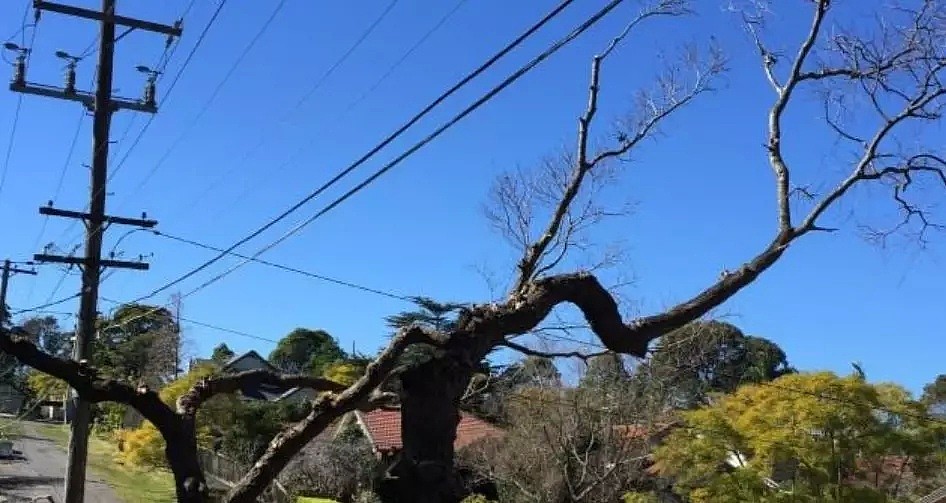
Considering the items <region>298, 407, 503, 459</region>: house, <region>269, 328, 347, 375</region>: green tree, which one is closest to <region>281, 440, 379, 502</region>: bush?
<region>298, 407, 503, 459</region>: house

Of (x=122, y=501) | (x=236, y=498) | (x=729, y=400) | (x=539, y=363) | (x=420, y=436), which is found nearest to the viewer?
(x=420, y=436)

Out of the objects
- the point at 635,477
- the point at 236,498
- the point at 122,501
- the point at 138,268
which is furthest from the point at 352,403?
the point at 122,501

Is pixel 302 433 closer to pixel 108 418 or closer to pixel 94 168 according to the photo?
pixel 94 168

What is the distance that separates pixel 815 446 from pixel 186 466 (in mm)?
20416

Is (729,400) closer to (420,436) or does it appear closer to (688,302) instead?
(688,302)

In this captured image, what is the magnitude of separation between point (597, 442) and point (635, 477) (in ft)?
8.95

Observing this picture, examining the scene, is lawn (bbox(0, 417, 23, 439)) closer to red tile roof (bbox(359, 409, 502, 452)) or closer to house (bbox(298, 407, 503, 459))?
house (bbox(298, 407, 503, 459))

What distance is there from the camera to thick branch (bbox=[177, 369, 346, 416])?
9.77 meters

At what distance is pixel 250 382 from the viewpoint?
399 inches

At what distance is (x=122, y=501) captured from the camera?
121 feet

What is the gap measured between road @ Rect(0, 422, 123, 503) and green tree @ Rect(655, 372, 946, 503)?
1654 centimetres

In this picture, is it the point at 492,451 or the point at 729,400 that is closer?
the point at 729,400

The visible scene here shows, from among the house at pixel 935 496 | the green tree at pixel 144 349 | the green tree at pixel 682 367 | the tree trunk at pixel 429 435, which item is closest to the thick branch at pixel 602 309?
the tree trunk at pixel 429 435

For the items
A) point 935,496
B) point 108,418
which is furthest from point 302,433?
point 108,418
